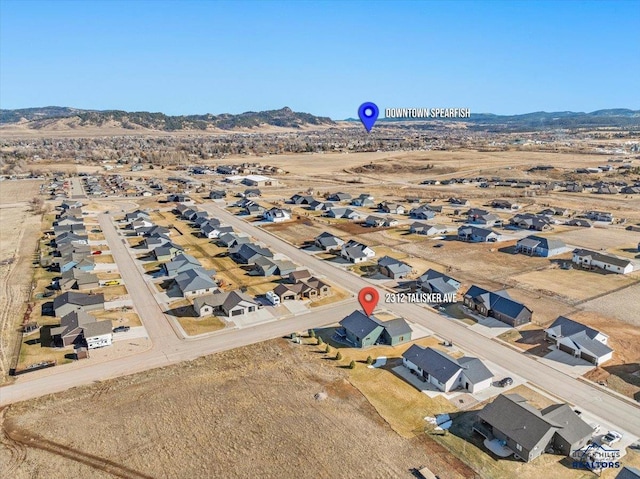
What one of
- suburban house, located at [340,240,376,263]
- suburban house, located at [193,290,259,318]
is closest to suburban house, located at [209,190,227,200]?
suburban house, located at [340,240,376,263]

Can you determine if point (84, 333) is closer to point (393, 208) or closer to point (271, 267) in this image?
point (271, 267)

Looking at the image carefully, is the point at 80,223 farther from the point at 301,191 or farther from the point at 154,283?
the point at 301,191

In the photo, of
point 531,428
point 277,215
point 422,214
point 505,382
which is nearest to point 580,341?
point 505,382

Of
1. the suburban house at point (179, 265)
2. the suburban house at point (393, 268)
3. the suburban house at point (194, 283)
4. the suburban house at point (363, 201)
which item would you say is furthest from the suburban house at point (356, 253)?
the suburban house at point (363, 201)

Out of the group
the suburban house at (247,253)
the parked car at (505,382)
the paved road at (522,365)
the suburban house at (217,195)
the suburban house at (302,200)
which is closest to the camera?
the paved road at (522,365)

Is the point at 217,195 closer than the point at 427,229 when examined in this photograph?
No

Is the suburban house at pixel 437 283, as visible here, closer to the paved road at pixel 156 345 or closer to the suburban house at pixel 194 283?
the paved road at pixel 156 345

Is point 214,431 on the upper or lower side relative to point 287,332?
lower
